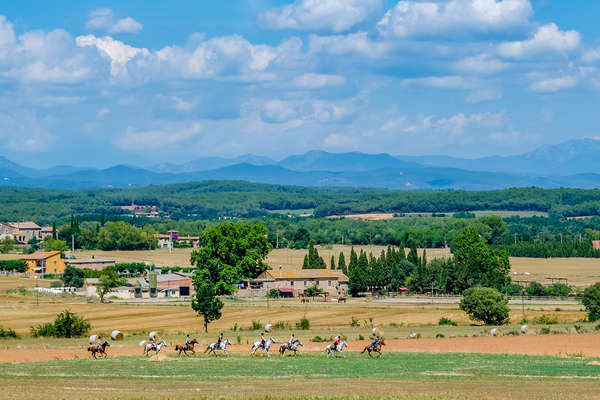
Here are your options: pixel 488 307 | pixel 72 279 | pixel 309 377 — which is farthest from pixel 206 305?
pixel 72 279

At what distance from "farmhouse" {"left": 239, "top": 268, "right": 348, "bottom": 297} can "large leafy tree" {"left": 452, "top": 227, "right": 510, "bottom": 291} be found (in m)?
12.9

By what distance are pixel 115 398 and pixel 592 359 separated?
23893mm

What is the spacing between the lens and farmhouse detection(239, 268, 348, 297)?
9812cm

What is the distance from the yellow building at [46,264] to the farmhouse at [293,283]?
125 ft

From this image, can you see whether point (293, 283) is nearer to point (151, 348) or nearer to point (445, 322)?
point (445, 322)

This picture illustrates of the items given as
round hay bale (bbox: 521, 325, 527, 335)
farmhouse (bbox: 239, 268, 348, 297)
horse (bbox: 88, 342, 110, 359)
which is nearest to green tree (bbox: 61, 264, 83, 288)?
farmhouse (bbox: 239, 268, 348, 297)

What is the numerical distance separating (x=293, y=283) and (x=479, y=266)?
19.7m


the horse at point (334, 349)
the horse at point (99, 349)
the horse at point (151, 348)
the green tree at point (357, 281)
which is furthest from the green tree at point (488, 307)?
the horse at point (99, 349)

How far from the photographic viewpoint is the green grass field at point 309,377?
3291cm

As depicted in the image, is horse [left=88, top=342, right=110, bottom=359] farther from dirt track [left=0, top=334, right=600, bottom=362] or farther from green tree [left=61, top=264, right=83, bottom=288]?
green tree [left=61, top=264, right=83, bottom=288]

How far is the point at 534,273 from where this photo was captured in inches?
4633

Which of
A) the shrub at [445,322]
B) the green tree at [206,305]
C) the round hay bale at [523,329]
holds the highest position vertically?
the green tree at [206,305]

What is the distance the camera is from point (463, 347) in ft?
168

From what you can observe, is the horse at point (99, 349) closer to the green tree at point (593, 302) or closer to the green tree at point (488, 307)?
the green tree at point (488, 307)
